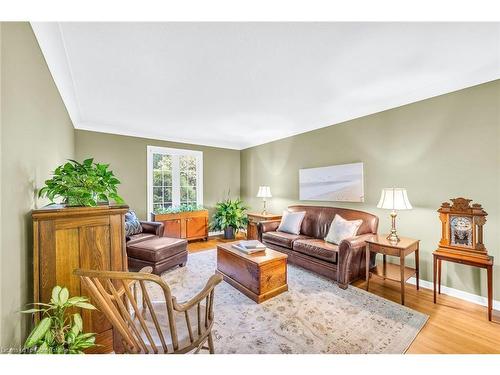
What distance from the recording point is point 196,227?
4.98m

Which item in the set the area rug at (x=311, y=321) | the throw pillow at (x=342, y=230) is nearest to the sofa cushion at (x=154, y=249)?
the area rug at (x=311, y=321)

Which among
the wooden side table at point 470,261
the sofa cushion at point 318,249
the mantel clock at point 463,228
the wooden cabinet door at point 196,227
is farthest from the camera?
Result: the wooden cabinet door at point 196,227

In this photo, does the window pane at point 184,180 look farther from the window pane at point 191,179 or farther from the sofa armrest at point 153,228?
the sofa armrest at point 153,228

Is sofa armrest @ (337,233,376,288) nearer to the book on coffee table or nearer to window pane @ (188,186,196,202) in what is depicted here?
the book on coffee table

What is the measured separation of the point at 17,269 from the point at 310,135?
4.24m

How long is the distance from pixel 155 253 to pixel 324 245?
2322 mm

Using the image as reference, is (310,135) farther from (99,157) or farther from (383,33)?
(99,157)

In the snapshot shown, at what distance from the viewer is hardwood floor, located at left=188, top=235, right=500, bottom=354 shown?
5.64ft

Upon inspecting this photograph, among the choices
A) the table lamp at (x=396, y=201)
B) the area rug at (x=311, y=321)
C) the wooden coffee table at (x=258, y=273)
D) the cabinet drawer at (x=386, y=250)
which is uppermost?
the table lamp at (x=396, y=201)

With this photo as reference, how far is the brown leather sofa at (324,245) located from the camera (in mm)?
2686

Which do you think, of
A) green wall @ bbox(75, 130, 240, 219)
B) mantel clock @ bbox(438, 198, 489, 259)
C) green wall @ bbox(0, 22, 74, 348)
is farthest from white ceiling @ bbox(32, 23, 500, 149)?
mantel clock @ bbox(438, 198, 489, 259)

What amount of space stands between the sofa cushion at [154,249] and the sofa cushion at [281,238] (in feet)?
4.68
